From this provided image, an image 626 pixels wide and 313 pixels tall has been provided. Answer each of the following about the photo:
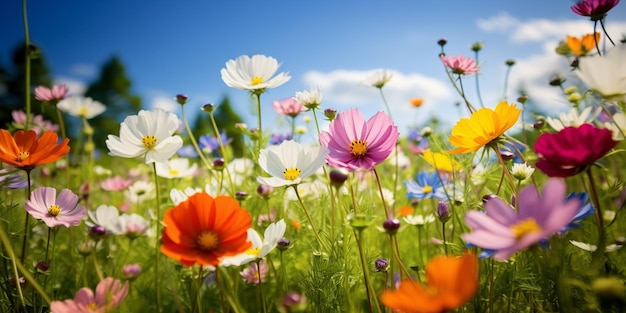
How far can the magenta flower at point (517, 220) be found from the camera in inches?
14.6

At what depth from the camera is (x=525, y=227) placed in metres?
0.39

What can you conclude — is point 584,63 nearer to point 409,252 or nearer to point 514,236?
point 514,236

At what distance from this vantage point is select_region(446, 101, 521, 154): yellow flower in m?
0.59

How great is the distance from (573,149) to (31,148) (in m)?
0.85

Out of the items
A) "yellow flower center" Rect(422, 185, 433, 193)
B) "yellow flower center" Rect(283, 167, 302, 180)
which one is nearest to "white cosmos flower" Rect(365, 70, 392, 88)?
"yellow flower center" Rect(422, 185, 433, 193)

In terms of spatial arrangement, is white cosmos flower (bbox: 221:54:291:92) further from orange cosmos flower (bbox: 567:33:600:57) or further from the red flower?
orange cosmos flower (bbox: 567:33:600:57)

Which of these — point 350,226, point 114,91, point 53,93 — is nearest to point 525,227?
point 350,226

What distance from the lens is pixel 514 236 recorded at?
0.39 metres

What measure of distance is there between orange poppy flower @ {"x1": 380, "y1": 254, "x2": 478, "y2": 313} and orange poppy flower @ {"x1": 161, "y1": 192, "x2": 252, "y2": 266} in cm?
22

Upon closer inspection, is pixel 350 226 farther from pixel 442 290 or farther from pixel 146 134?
pixel 146 134

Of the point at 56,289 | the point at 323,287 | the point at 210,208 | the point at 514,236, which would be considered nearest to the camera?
the point at 514,236

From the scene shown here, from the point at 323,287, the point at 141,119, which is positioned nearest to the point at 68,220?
the point at 141,119

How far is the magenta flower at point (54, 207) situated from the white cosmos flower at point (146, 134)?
0.16m

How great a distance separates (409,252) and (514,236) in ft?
2.39
